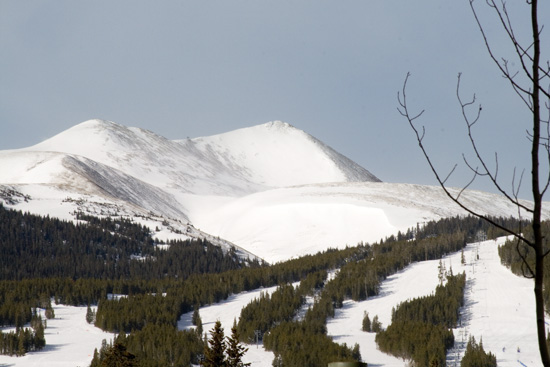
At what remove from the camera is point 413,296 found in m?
71.6

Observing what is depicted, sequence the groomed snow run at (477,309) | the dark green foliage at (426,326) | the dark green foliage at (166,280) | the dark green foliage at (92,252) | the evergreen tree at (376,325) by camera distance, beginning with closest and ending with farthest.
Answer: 1. the dark green foliage at (426,326)
2. the groomed snow run at (477,309)
3. the dark green foliage at (166,280)
4. the evergreen tree at (376,325)
5. the dark green foliage at (92,252)

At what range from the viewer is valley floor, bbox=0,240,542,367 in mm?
55250

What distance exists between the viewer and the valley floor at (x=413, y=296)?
5525cm

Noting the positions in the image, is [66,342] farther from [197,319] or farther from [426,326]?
[426,326]

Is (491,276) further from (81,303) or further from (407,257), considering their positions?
(81,303)

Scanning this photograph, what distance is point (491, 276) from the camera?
73.7 m

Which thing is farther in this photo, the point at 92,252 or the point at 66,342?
the point at 92,252

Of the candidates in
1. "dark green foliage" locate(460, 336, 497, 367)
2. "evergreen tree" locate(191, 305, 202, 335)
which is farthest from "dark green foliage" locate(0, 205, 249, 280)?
"dark green foliage" locate(460, 336, 497, 367)

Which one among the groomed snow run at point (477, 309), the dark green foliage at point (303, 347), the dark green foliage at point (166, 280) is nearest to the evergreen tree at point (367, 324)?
the groomed snow run at point (477, 309)

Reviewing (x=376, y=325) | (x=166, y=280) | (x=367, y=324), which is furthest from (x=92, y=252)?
(x=376, y=325)

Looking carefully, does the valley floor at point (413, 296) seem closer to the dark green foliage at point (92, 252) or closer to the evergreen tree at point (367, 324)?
the evergreen tree at point (367, 324)

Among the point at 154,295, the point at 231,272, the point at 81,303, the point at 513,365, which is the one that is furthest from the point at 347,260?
the point at 513,365

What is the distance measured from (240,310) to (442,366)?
98.4 feet

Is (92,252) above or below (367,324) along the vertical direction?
above
